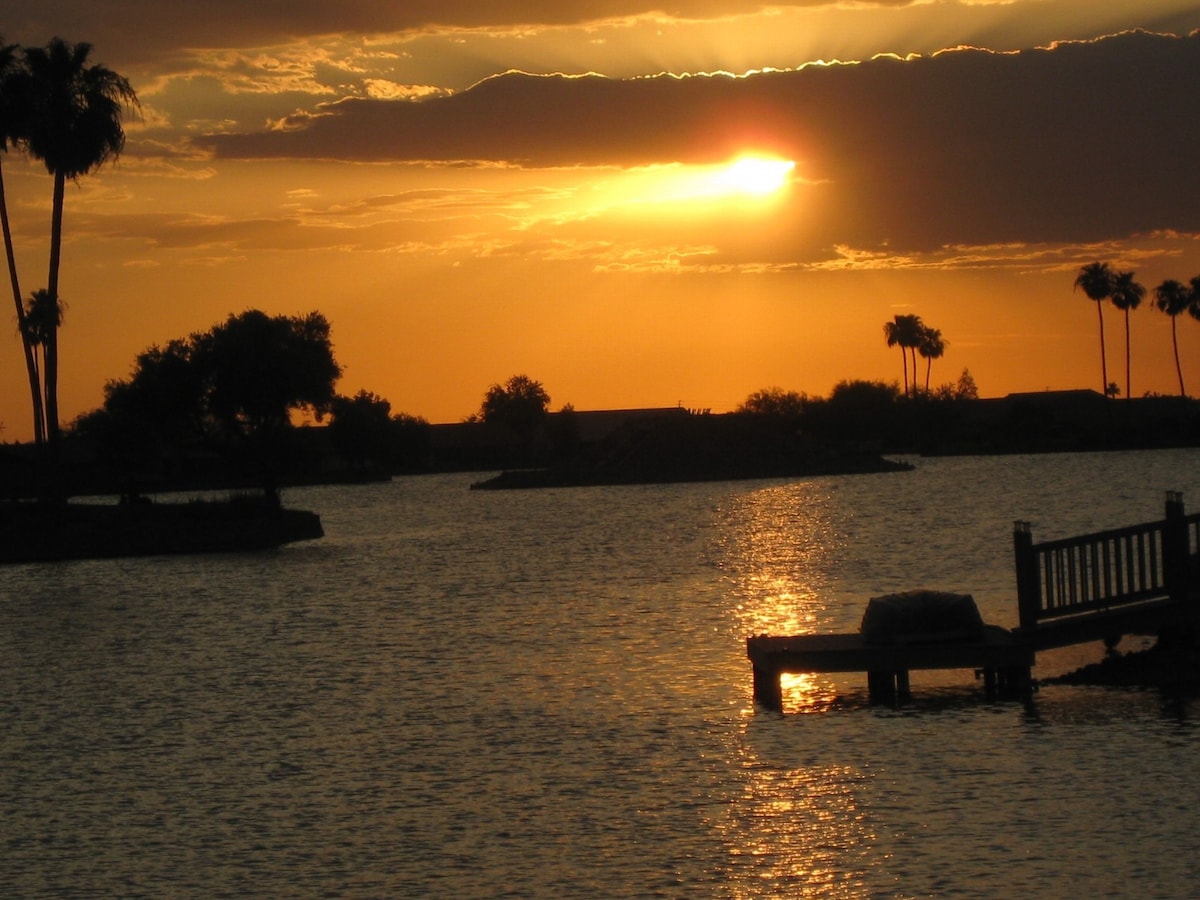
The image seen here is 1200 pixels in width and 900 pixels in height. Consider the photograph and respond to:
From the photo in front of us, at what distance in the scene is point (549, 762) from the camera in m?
20.4

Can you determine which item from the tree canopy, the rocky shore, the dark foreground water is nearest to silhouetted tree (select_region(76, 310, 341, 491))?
the tree canopy

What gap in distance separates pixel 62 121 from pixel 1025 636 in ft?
174

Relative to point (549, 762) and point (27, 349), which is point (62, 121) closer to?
point (27, 349)

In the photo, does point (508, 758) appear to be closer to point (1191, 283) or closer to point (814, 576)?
point (814, 576)

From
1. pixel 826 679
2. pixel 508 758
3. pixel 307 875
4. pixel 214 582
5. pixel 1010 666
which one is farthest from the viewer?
pixel 214 582

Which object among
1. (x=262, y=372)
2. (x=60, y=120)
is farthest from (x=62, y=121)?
(x=262, y=372)

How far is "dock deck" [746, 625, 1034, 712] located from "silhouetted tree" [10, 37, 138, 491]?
48.7m

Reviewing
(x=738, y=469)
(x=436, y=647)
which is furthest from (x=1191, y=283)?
(x=436, y=647)

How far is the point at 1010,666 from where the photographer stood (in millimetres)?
23359

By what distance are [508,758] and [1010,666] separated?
7668mm

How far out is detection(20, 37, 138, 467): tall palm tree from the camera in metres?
65.4

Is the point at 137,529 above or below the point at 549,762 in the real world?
above

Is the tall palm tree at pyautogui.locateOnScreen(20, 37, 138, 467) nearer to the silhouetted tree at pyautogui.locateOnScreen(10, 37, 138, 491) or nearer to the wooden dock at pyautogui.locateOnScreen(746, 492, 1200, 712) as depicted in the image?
the silhouetted tree at pyautogui.locateOnScreen(10, 37, 138, 491)

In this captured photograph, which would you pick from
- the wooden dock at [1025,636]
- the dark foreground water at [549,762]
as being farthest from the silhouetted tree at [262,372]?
the wooden dock at [1025,636]
